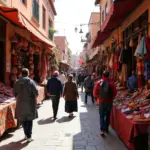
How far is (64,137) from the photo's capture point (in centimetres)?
669

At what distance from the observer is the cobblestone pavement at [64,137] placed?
5887 mm

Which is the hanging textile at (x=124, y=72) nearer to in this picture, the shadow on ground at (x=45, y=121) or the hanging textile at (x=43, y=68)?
the shadow on ground at (x=45, y=121)

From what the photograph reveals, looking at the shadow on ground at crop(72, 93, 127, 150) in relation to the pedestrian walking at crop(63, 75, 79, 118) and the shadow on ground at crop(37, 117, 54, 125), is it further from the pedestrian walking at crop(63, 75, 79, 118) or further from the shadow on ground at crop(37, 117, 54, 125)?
the pedestrian walking at crop(63, 75, 79, 118)

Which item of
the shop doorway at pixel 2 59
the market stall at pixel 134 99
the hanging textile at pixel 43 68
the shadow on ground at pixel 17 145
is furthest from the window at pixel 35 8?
the shadow on ground at pixel 17 145

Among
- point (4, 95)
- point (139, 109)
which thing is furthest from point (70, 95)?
point (139, 109)

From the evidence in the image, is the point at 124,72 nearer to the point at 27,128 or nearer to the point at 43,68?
the point at 27,128

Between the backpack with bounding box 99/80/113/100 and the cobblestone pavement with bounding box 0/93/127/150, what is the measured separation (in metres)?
1.03

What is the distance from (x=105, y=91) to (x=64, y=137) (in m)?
1.57

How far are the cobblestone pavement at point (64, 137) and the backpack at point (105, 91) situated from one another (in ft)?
3.37

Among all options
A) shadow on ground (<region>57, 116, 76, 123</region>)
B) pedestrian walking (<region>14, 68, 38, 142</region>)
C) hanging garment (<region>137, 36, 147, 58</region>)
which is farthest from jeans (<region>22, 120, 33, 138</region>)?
hanging garment (<region>137, 36, 147, 58</region>)

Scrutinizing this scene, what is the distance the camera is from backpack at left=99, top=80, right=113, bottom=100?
675 centimetres

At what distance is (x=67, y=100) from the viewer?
1003 centimetres

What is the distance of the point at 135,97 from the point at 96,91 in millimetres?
1399

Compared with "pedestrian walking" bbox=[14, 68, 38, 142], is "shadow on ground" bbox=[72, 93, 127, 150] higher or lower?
lower
